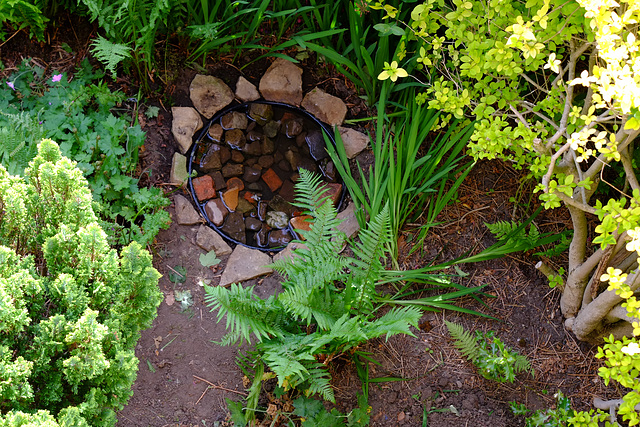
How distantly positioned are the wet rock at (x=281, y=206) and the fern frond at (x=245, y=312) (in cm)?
66

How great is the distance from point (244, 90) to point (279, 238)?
0.88 metres

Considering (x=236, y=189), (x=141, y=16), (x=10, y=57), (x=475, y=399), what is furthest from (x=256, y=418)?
(x=10, y=57)

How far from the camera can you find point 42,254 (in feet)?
5.84

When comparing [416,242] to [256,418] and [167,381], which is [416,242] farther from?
[167,381]

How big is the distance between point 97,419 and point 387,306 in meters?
1.37

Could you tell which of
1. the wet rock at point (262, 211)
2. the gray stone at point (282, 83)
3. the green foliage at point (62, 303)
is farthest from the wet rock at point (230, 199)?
the green foliage at point (62, 303)

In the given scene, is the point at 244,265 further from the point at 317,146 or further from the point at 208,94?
the point at 208,94

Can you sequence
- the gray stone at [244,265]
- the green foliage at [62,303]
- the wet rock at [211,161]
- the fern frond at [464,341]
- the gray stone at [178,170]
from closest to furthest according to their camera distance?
the green foliage at [62,303] → the fern frond at [464,341] → the gray stone at [244,265] → the gray stone at [178,170] → the wet rock at [211,161]

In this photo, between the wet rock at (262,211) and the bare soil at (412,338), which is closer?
the bare soil at (412,338)

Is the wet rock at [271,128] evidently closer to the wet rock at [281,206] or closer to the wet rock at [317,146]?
the wet rock at [317,146]

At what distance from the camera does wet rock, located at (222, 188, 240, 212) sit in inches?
107

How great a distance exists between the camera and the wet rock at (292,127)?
2854 millimetres

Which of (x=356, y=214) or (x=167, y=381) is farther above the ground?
(x=356, y=214)

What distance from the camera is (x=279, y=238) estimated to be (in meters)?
2.70
